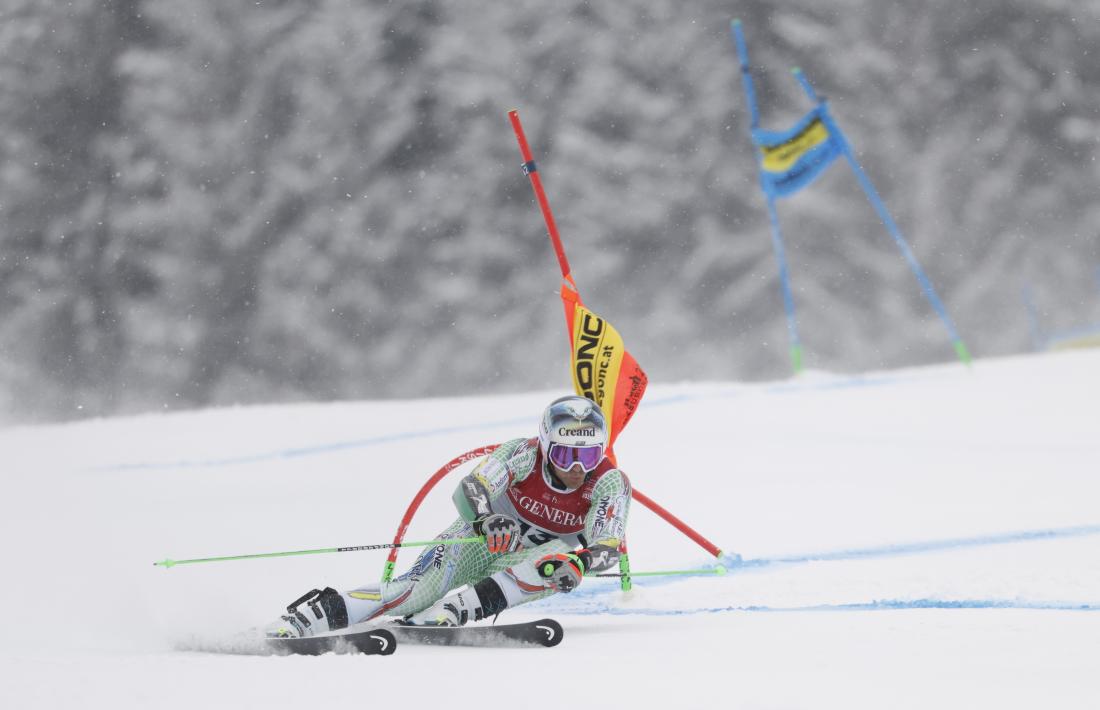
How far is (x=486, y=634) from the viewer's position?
17.8 ft

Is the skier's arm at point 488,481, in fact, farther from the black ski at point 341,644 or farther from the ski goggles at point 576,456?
the black ski at point 341,644

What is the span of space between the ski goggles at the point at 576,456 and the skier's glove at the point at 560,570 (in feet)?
1.62

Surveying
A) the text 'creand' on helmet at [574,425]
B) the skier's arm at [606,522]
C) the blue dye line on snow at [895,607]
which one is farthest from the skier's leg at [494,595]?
the blue dye line on snow at [895,607]

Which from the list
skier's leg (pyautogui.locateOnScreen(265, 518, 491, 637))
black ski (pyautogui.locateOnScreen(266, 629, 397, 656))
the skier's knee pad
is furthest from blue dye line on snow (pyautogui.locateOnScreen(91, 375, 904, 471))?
black ski (pyautogui.locateOnScreen(266, 629, 397, 656))

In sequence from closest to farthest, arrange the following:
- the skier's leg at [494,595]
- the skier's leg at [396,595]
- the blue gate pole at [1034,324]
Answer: the skier's leg at [494,595] → the skier's leg at [396,595] → the blue gate pole at [1034,324]

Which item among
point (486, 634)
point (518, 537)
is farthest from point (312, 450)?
point (486, 634)

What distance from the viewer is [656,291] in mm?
22484

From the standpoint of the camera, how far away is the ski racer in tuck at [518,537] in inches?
227

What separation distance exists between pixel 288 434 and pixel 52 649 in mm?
9086

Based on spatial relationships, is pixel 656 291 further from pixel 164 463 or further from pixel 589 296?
pixel 164 463

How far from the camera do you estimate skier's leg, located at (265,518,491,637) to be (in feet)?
19.2

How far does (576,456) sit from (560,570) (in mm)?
586

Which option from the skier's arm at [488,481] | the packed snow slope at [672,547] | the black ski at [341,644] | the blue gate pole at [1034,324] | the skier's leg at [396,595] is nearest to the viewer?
the packed snow slope at [672,547]

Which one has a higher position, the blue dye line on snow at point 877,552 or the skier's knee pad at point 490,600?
the blue dye line on snow at point 877,552
